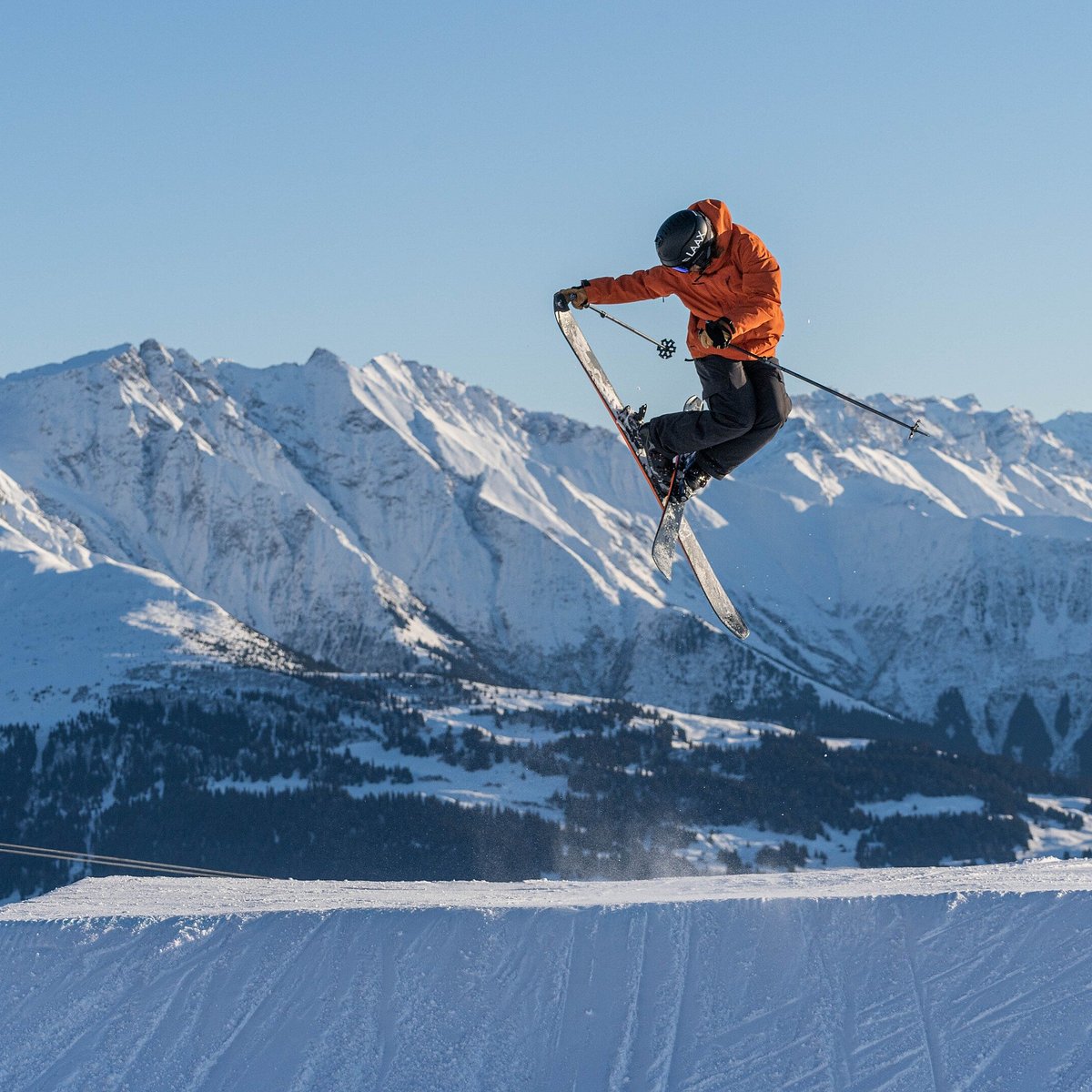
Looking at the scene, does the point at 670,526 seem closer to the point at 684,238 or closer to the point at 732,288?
the point at 732,288

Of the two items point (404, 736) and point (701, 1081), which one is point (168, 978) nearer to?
point (701, 1081)

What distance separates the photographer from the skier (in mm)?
14430

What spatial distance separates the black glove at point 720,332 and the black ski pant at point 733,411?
1.23m

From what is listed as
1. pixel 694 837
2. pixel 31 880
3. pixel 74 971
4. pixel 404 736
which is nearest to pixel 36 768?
pixel 31 880

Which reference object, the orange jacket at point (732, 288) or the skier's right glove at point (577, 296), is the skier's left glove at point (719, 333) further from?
the skier's right glove at point (577, 296)

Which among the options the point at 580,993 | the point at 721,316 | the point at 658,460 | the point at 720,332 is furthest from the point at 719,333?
the point at 580,993

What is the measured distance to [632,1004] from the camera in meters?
14.0

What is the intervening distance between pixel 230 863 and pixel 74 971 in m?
125

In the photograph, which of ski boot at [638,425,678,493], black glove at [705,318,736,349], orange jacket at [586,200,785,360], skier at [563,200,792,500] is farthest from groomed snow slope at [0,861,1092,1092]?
orange jacket at [586,200,785,360]

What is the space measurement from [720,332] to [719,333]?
12mm

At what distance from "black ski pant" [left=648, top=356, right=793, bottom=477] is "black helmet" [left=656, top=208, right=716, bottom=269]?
165 centimetres

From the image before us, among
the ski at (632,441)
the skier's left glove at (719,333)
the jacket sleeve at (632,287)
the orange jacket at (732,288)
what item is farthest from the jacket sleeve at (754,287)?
the ski at (632,441)

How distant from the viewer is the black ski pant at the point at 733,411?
16.0 meters

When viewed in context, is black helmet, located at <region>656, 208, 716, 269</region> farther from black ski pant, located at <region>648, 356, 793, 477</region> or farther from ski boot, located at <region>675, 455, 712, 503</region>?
ski boot, located at <region>675, 455, 712, 503</region>
